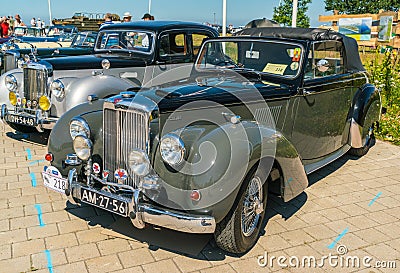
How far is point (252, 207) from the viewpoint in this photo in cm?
325

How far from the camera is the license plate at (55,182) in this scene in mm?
3322

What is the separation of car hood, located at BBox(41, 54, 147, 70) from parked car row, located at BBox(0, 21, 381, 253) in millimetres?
346

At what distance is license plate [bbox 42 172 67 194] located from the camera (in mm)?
3322

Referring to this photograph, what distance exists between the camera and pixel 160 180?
117 inches

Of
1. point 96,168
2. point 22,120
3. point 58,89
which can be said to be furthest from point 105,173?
point 22,120

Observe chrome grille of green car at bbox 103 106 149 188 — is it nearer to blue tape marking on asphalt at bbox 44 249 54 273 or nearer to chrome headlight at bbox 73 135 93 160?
chrome headlight at bbox 73 135 93 160

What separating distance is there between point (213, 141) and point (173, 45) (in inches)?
164

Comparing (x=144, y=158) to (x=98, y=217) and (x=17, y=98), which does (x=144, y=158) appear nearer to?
(x=98, y=217)

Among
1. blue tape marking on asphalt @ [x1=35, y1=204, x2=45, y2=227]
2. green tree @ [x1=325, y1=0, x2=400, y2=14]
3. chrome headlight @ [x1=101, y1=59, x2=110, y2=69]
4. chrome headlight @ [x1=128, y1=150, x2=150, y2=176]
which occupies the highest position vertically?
green tree @ [x1=325, y1=0, x2=400, y2=14]

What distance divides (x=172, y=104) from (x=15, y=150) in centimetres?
341

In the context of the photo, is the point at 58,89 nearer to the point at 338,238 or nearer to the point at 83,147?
the point at 83,147

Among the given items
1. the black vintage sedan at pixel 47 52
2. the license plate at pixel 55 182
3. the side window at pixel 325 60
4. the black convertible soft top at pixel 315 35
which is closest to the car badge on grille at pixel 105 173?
the license plate at pixel 55 182

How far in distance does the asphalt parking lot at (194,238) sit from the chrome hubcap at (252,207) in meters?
0.19

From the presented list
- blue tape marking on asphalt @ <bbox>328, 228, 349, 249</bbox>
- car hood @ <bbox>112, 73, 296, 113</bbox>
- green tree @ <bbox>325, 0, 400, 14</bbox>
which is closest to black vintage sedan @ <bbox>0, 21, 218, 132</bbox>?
car hood @ <bbox>112, 73, 296, 113</bbox>
